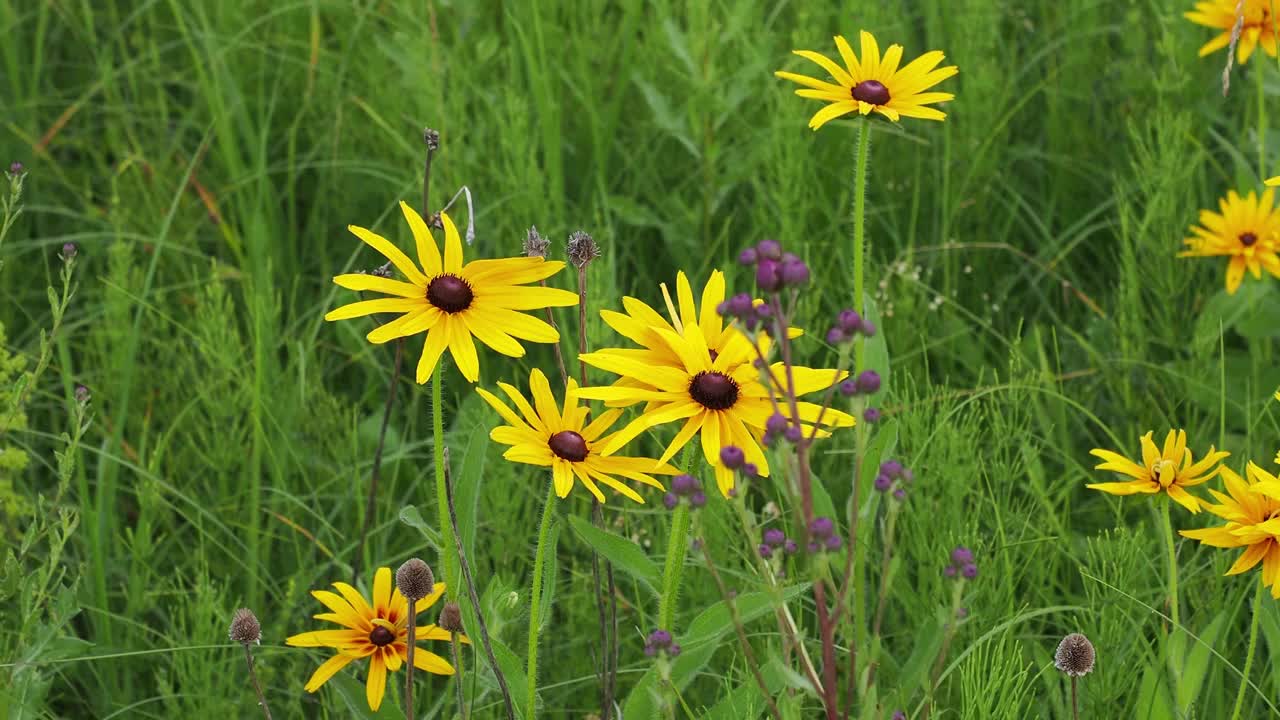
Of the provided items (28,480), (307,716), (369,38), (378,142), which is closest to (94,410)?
(28,480)

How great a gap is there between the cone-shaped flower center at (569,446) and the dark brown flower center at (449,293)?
0.18m

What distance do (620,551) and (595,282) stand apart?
0.98m

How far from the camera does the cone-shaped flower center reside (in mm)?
1576

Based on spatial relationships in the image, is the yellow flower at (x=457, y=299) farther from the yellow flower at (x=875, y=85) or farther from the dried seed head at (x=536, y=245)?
the yellow flower at (x=875, y=85)

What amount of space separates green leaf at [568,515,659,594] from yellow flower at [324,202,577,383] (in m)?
0.22

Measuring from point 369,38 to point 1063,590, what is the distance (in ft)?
7.77

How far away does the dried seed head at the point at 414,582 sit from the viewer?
1.57 meters

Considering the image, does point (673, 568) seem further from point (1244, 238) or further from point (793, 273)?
point (1244, 238)

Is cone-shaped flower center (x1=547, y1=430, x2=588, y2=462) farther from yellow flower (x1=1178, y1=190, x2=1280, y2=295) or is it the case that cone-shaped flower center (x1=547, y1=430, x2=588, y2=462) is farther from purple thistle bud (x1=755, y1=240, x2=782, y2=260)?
yellow flower (x1=1178, y1=190, x2=1280, y2=295)

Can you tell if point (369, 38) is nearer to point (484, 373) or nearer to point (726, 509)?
point (484, 373)

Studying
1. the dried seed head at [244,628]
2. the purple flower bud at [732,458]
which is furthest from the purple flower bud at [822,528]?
the dried seed head at [244,628]

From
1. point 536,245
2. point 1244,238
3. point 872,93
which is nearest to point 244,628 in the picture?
point 536,245

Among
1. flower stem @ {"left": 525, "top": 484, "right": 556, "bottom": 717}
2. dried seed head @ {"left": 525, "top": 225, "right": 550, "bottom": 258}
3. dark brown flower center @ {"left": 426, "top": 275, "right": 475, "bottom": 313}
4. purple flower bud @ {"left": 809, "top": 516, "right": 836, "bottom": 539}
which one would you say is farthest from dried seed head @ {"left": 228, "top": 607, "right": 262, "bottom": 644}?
purple flower bud @ {"left": 809, "top": 516, "right": 836, "bottom": 539}

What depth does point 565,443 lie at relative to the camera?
1.58m
